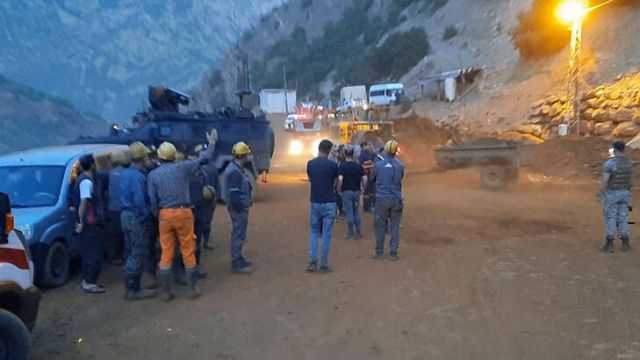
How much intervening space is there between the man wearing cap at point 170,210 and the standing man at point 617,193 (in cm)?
632

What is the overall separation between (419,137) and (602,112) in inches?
353

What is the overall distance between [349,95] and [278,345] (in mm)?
54537

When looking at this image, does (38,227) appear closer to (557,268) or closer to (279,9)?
(557,268)

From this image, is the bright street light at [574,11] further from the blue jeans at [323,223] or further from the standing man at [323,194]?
the blue jeans at [323,223]

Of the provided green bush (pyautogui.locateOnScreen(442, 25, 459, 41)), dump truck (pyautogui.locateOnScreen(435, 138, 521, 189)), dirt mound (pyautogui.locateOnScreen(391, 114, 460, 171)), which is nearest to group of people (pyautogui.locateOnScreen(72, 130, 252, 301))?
dump truck (pyautogui.locateOnScreen(435, 138, 521, 189))

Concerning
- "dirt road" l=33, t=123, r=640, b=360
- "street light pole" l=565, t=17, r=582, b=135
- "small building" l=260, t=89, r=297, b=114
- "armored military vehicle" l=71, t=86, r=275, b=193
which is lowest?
"dirt road" l=33, t=123, r=640, b=360

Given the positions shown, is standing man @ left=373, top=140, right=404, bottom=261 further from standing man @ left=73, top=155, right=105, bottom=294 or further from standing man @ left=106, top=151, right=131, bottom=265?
standing man @ left=73, top=155, right=105, bottom=294

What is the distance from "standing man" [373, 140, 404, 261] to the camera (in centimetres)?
941

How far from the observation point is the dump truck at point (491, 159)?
18.5m

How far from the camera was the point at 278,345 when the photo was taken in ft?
19.7

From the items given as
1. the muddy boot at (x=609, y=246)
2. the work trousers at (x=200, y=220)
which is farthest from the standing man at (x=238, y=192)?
the muddy boot at (x=609, y=246)

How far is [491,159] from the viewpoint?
61.9ft

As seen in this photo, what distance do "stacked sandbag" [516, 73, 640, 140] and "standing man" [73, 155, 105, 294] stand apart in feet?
55.8

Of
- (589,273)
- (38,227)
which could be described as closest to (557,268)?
(589,273)
